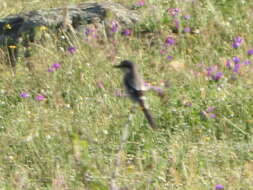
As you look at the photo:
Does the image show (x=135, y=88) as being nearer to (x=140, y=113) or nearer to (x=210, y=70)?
(x=140, y=113)

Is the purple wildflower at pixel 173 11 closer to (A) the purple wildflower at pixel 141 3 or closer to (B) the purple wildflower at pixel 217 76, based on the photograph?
(A) the purple wildflower at pixel 141 3

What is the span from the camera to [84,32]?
24.0ft

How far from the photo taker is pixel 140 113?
548 cm

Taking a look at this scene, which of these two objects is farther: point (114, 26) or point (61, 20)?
point (61, 20)

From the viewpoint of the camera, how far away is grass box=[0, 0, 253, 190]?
15.1ft

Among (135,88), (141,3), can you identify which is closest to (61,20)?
(141,3)

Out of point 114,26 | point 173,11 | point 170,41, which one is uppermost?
point 173,11

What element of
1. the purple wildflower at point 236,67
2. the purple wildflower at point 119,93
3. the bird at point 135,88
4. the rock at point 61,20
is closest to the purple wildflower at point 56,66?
the purple wildflower at point 119,93

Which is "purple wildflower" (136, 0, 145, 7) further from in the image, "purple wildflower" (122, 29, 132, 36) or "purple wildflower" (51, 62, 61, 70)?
"purple wildflower" (51, 62, 61, 70)

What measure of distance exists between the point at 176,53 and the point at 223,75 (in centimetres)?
84

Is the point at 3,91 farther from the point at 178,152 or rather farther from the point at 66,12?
the point at 178,152

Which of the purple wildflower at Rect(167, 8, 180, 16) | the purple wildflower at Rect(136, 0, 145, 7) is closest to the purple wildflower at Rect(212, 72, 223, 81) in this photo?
the purple wildflower at Rect(167, 8, 180, 16)

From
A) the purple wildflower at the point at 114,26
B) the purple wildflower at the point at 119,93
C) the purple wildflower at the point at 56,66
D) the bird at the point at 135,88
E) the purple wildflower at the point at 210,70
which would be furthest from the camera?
the purple wildflower at the point at 114,26

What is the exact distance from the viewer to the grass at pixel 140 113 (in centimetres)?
459
